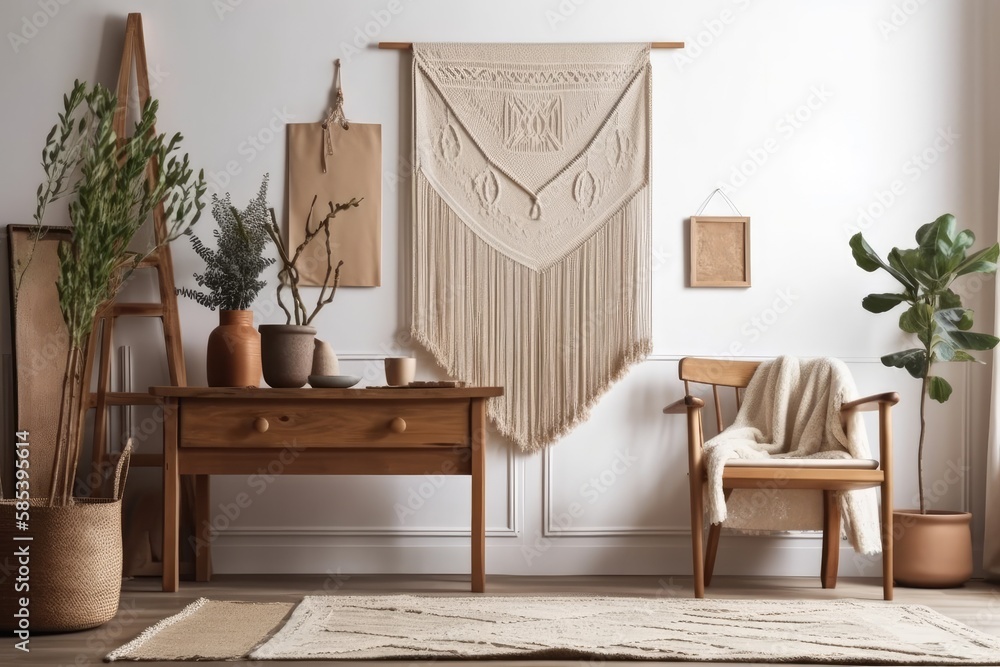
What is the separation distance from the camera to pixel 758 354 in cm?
331

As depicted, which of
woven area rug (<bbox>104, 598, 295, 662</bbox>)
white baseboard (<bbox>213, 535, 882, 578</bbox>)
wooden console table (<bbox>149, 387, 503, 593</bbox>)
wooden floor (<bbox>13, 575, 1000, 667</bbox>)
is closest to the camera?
woven area rug (<bbox>104, 598, 295, 662</bbox>)

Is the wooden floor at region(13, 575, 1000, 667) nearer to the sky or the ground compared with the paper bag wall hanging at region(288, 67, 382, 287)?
nearer to the ground

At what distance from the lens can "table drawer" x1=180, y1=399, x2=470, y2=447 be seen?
275 centimetres

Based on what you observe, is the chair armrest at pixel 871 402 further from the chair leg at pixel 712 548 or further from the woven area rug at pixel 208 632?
the woven area rug at pixel 208 632

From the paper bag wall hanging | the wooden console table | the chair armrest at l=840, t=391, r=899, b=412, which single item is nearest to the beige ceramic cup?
the wooden console table

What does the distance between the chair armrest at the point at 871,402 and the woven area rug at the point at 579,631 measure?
57 cm

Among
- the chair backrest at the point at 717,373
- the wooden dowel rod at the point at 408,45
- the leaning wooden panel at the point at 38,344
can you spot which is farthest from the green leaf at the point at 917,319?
the leaning wooden panel at the point at 38,344

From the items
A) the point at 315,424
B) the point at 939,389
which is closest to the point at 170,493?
the point at 315,424

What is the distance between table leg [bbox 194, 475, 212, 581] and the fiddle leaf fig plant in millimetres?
2309

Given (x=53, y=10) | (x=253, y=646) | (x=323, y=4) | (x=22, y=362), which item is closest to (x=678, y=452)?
(x=253, y=646)

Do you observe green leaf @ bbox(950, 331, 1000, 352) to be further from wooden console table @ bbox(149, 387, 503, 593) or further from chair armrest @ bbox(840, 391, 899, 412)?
wooden console table @ bbox(149, 387, 503, 593)

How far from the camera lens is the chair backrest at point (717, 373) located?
311 centimetres

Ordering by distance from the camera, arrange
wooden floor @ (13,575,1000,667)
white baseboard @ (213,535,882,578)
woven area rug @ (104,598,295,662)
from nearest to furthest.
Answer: woven area rug @ (104,598,295,662) → wooden floor @ (13,575,1000,667) → white baseboard @ (213,535,882,578)

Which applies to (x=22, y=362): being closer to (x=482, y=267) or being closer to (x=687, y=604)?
(x=482, y=267)
